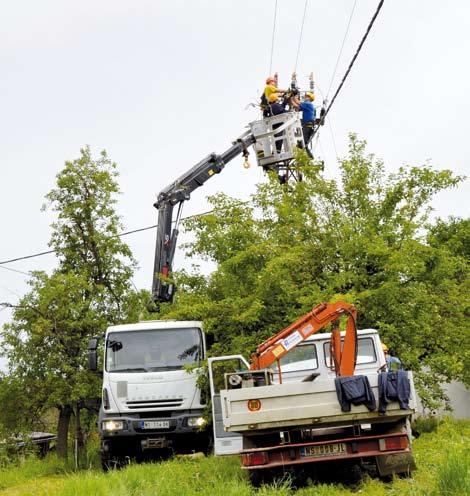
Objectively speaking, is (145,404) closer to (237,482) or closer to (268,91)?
(237,482)

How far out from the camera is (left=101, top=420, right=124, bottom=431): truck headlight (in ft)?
39.1

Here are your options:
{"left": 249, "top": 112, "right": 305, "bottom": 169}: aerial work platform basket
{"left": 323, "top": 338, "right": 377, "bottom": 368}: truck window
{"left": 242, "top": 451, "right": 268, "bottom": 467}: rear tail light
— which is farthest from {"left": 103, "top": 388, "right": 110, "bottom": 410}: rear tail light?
{"left": 249, "top": 112, "right": 305, "bottom": 169}: aerial work platform basket

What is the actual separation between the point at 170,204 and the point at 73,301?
14.3ft

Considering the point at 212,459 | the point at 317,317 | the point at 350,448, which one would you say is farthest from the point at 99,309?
the point at 350,448

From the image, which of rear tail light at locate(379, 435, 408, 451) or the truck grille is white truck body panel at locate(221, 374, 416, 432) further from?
the truck grille

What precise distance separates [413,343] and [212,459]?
4734 mm

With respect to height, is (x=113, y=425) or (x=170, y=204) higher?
(x=170, y=204)

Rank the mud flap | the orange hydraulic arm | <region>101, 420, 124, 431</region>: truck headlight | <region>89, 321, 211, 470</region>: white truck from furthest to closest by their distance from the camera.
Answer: <region>89, 321, 211, 470</region>: white truck → <region>101, 420, 124, 431</region>: truck headlight → the orange hydraulic arm → the mud flap

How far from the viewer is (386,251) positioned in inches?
496

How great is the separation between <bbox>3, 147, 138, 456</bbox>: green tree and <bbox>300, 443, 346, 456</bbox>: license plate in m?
10.9

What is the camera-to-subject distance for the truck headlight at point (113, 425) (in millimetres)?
11930

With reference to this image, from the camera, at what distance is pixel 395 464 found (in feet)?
25.1

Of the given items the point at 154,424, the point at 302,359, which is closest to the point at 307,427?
the point at 302,359

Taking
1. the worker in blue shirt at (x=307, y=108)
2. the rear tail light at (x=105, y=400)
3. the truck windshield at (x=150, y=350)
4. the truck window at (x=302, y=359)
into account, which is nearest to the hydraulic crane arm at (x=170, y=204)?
the worker in blue shirt at (x=307, y=108)
